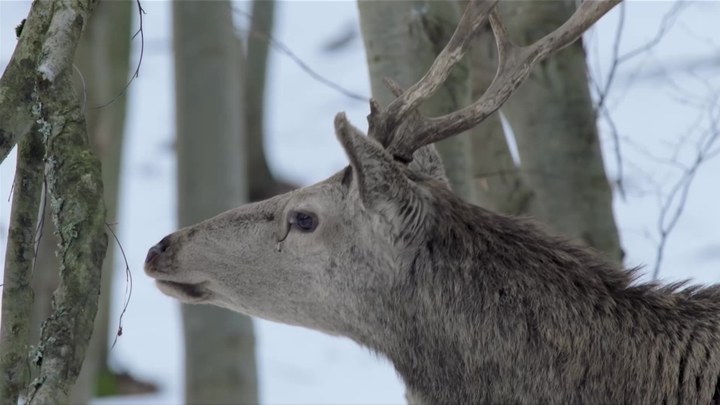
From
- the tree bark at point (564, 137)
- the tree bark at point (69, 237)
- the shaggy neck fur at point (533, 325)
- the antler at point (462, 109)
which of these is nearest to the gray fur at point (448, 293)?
the shaggy neck fur at point (533, 325)

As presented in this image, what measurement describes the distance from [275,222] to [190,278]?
1.23ft

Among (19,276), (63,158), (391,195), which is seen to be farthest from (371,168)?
(19,276)

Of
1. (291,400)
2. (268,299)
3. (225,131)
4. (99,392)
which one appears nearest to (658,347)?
(268,299)

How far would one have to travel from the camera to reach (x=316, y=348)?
476 inches

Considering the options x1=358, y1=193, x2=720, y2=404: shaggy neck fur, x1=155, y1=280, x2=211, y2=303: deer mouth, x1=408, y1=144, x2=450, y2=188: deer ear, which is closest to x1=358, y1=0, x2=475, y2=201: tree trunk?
x1=408, y1=144, x2=450, y2=188: deer ear

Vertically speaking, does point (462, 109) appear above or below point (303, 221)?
above

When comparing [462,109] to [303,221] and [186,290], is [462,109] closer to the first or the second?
[303,221]

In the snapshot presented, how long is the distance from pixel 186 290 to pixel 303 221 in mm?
524

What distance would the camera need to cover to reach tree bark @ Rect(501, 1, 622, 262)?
6.32 meters

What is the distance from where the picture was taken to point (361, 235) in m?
4.61

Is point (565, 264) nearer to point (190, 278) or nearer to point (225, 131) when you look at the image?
point (190, 278)

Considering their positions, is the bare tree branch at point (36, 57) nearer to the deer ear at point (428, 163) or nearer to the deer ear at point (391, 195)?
the deer ear at point (391, 195)

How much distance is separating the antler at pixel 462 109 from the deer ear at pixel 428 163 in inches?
7.4

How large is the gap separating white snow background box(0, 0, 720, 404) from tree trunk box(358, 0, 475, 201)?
130 centimetres
